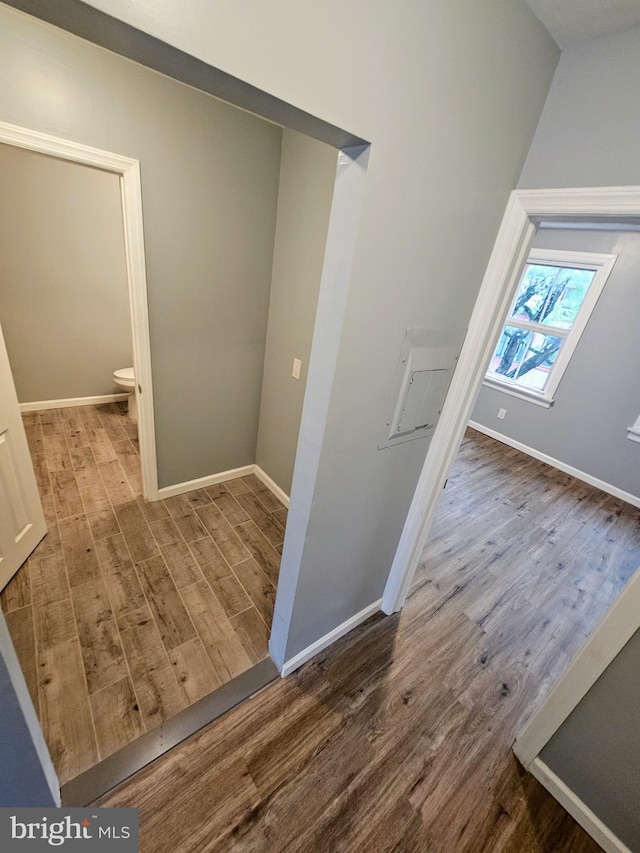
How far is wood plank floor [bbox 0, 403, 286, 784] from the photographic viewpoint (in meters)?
1.35

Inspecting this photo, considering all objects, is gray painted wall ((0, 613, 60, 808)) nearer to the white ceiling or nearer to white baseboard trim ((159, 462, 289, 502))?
white baseboard trim ((159, 462, 289, 502))

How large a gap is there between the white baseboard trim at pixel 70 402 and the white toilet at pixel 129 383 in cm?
29

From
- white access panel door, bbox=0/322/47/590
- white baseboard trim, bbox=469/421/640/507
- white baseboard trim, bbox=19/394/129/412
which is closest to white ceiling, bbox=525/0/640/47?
white access panel door, bbox=0/322/47/590

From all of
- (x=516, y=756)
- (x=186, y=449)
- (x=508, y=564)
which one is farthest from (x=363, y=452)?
(x=508, y=564)

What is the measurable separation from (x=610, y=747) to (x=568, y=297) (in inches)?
152

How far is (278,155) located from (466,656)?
9.90ft

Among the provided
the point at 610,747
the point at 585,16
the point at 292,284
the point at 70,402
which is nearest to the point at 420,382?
the point at 585,16

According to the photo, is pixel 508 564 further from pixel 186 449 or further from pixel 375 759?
pixel 186 449

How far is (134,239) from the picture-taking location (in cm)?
176

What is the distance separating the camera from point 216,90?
0.64 meters

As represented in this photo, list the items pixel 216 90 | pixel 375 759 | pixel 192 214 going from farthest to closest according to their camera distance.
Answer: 1. pixel 192 214
2. pixel 375 759
3. pixel 216 90

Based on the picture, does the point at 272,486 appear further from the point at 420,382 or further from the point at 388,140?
the point at 388,140

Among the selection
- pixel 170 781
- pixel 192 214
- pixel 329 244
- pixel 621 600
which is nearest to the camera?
pixel 329 244

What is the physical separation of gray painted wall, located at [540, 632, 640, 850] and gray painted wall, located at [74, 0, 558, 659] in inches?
37.3
